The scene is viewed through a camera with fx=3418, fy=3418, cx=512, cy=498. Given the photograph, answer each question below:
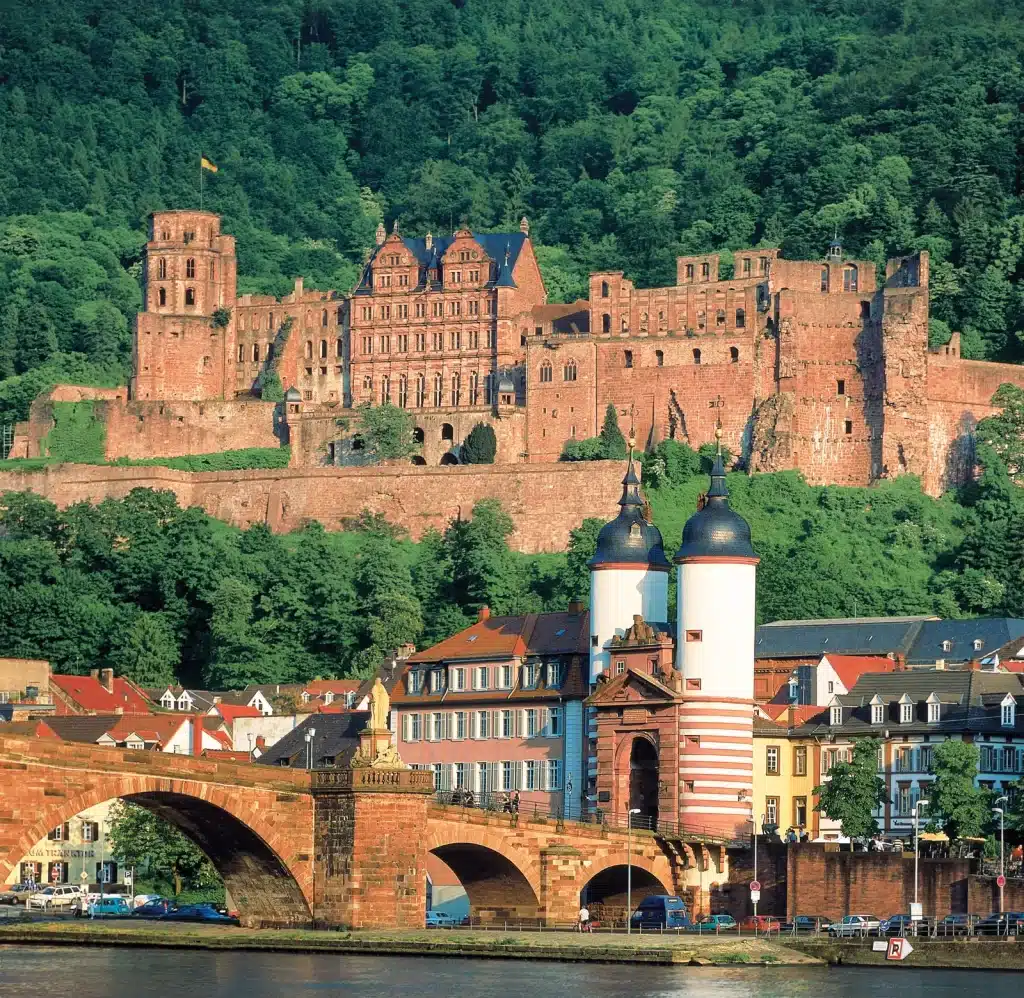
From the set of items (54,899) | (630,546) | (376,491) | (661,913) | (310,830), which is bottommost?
(661,913)

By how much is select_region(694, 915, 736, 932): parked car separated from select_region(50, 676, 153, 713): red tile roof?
38.7 meters

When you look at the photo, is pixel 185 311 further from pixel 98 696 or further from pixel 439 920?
pixel 439 920

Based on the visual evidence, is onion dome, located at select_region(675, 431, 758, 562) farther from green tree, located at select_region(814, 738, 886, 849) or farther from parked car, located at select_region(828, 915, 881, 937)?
parked car, located at select_region(828, 915, 881, 937)

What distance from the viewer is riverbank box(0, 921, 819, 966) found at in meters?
85.3

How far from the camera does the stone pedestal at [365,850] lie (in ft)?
285

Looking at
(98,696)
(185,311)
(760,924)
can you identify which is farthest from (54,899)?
(185,311)

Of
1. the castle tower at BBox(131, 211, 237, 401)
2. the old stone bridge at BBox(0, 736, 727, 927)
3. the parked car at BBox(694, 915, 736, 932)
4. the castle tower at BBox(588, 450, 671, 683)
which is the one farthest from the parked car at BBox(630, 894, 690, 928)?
the castle tower at BBox(131, 211, 237, 401)

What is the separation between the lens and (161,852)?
366 feet

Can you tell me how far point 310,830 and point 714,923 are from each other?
1313cm

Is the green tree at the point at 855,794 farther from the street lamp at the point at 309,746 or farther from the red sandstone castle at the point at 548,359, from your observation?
the red sandstone castle at the point at 548,359

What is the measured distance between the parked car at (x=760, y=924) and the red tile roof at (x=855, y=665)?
59.8 ft

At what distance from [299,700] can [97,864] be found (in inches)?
647

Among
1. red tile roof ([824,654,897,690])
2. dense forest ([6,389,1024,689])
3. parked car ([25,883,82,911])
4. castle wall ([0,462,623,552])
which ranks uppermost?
castle wall ([0,462,623,552])

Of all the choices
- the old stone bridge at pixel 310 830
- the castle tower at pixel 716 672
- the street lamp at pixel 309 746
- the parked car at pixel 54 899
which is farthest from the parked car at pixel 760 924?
the parked car at pixel 54 899
